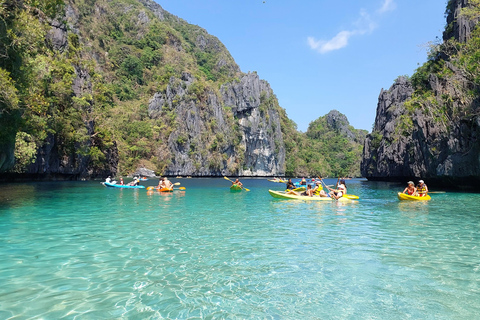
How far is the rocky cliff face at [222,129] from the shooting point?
78.0 metres

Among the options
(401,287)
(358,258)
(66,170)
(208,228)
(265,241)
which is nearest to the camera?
(401,287)

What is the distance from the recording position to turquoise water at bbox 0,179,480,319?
4.69 m

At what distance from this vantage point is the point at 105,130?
49219 mm

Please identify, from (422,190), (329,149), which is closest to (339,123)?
(329,149)

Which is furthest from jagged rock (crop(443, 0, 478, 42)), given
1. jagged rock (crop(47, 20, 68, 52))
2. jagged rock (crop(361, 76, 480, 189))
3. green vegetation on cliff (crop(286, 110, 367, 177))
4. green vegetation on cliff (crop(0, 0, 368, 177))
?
green vegetation on cliff (crop(286, 110, 367, 177))

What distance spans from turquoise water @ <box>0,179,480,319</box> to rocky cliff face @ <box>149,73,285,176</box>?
216 feet

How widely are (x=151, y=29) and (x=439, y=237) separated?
11501 cm

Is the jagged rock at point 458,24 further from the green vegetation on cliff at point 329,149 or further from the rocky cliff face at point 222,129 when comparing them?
the green vegetation on cliff at point 329,149

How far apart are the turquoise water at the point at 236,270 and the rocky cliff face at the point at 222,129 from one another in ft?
216

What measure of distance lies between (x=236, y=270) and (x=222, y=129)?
3208 inches

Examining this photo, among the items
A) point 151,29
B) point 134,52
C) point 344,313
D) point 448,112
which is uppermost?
point 151,29

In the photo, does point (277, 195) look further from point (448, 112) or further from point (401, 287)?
point (448, 112)

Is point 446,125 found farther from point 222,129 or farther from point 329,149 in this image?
point 329,149

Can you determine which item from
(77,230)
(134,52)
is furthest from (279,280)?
(134,52)
